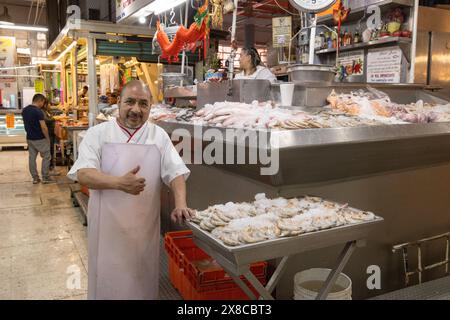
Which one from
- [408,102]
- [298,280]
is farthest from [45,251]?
[408,102]

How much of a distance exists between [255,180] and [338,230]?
0.92 m

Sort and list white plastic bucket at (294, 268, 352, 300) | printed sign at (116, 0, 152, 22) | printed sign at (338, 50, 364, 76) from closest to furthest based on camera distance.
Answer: white plastic bucket at (294, 268, 352, 300) < printed sign at (116, 0, 152, 22) < printed sign at (338, 50, 364, 76)

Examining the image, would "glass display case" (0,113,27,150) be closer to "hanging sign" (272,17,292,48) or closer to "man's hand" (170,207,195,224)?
"hanging sign" (272,17,292,48)

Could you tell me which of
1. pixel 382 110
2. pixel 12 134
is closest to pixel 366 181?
pixel 382 110

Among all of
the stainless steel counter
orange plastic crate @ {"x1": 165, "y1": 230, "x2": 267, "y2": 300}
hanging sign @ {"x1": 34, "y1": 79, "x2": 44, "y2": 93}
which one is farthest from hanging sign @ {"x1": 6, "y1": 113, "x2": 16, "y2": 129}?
orange plastic crate @ {"x1": 165, "y1": 230, "x2": 267, "y2": 300}

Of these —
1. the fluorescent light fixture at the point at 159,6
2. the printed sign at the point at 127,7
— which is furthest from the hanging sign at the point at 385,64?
the printed sign at the point at 127,7

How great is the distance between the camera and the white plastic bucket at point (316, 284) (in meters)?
2.45

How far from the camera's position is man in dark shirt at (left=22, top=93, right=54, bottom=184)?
8328mm

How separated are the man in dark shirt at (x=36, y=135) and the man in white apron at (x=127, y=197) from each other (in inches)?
255

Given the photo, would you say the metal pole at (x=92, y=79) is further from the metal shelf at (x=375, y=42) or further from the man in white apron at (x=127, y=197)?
the man in white apron at (x=127, y=197)

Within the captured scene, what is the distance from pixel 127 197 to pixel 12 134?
12389mm

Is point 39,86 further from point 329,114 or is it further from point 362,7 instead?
point 329,114

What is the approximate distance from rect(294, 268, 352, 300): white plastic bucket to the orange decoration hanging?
312cm

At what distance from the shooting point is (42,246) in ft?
16.1
